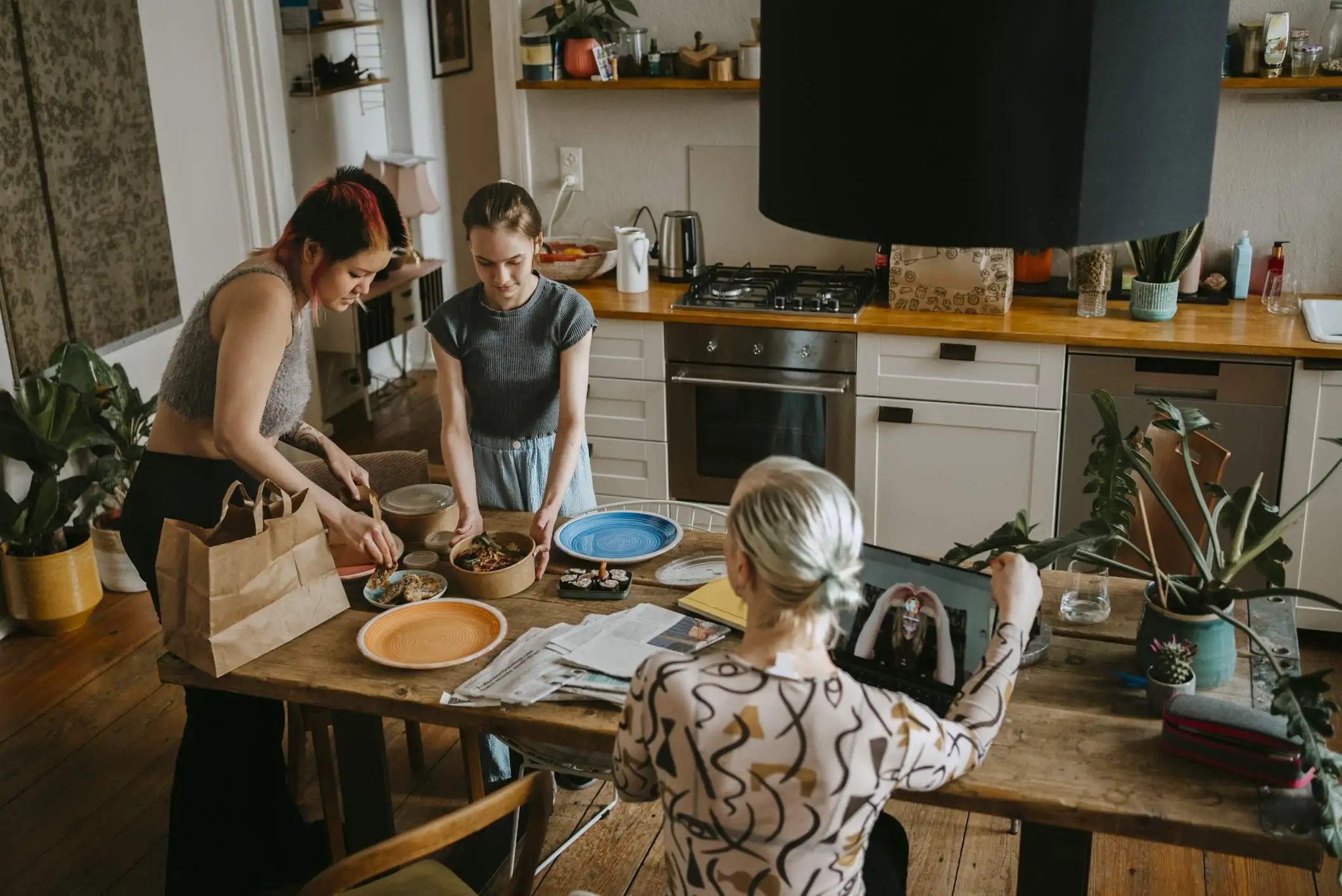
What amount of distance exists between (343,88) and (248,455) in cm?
364

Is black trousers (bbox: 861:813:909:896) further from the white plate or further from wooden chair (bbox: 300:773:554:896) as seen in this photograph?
the white plate

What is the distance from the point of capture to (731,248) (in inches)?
180

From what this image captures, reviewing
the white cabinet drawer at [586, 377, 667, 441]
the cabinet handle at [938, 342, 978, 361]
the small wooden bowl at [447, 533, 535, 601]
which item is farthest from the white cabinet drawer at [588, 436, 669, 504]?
the small wooden bowl at [447, 533, 535, 601]

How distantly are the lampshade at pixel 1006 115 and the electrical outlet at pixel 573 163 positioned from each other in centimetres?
361

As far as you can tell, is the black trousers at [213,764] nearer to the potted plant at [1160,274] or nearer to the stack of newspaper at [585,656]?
the stack of newspaper at [585,656]

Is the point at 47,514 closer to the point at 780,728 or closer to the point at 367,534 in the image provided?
the point at 367,534

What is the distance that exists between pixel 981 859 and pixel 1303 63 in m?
2.56

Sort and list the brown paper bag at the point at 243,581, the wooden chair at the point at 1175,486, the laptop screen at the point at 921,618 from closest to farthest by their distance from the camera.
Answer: the laptop screen at the point at 921,618, the brown paper bag at the point at 243,581, the wooden chair at the point at 1175,486

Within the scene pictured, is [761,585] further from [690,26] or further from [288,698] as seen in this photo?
[690,26]

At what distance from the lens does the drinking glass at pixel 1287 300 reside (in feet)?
12.5

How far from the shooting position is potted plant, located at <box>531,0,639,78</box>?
4309mm

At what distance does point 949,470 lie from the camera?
13.1 feet

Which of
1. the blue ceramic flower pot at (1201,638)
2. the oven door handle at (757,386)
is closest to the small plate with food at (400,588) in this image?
the blue ceramic flower pot at (1201,638)

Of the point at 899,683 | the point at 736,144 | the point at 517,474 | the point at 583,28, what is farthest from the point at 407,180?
the point at 899,683
